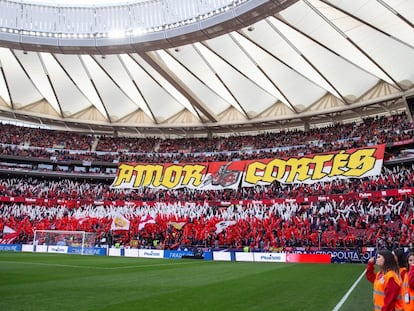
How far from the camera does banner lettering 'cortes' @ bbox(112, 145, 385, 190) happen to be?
1570 inches

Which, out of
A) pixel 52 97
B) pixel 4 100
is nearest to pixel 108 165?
pixel 52 97

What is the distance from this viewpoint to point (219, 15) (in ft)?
103

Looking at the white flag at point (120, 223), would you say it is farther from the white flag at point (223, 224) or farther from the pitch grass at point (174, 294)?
the pitch grass at point (174, 294)

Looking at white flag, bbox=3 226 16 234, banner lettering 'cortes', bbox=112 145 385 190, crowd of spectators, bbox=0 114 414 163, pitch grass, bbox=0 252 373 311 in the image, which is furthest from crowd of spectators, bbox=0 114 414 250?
pitch grass, bbox=0 252 373 311

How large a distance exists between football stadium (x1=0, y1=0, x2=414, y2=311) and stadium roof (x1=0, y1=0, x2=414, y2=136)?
0.56ft

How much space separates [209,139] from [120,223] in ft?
74.8

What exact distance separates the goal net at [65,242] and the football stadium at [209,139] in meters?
0.13

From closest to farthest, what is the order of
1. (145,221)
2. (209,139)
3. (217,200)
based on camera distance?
1. (145,221)
2. (217,200)
3. (209,139)

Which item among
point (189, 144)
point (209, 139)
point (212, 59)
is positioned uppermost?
point (212, 59)

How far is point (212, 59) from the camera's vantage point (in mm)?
38875

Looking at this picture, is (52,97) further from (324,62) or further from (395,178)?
(395,178)

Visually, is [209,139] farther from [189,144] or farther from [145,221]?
[145,221]

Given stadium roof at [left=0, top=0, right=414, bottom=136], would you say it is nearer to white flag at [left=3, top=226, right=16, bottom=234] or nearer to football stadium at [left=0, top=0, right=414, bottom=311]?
football stadium at [left=0, top=0, right=414, bottom=311]

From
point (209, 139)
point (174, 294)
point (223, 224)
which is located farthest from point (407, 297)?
point (209, 139)
